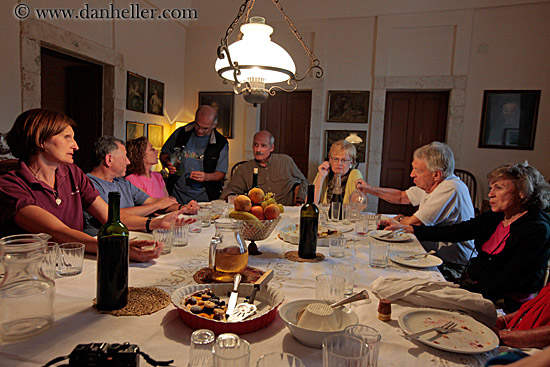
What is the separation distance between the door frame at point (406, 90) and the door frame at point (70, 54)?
403cm

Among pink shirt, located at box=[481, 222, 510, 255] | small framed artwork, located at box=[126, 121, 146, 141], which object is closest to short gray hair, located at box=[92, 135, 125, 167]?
pink shirt, located at box=[481, 222, 510, 255]

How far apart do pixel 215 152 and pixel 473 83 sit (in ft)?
13.6

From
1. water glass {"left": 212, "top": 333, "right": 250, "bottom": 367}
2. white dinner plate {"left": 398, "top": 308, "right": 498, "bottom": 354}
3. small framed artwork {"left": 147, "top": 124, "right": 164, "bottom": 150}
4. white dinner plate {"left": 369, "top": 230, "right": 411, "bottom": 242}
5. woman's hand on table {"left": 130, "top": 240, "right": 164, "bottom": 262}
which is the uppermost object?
small framed artwork {"left": 147, "top": 124, "right": 164, "bottom": 150}

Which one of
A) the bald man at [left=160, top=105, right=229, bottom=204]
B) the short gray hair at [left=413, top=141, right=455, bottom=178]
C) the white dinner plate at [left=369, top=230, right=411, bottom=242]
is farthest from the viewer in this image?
the bald man at [left=160, top=105, right=229, bottom=204]

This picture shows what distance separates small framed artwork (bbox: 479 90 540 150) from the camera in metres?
5.23

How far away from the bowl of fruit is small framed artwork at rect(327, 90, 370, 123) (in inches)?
185

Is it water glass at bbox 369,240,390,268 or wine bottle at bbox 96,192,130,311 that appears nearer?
wine bottle at bbox 96,192,130,311

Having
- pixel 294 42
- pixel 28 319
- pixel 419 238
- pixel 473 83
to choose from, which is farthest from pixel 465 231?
pixel 294 42

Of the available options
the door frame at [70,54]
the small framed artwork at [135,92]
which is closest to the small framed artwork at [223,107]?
the small framed artwork at [135,92]

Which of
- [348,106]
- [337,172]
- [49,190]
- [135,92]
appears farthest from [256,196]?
[348,106]

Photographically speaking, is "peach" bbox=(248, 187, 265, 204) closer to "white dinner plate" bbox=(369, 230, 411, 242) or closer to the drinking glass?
the drinking glass

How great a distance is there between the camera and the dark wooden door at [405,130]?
5801mm

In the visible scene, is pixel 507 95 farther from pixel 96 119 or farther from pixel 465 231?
pixel 96 119

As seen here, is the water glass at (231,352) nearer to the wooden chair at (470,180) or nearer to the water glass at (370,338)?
the water glass at (370,338)
